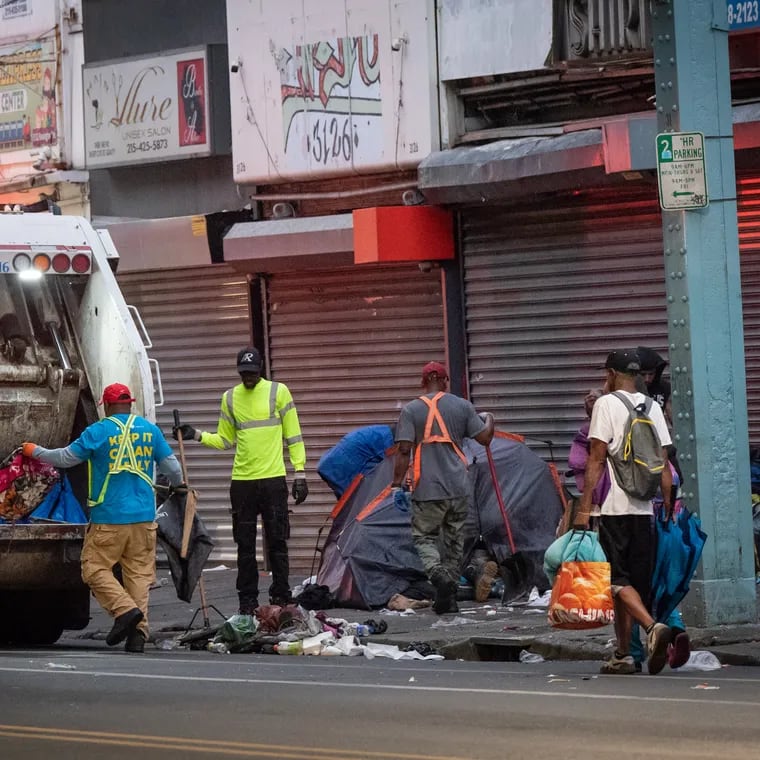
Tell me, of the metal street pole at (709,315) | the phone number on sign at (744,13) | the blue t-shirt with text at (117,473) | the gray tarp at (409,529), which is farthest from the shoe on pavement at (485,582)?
the phone number on sign at (744,13)

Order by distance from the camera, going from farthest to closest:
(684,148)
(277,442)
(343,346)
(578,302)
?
(343,346)
(578,302)
(277,442)
(684,148)

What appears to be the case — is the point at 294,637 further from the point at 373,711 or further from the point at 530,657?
the point at 373,711

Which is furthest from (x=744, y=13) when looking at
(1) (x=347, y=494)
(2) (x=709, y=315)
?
(1) (x=347, y=494)

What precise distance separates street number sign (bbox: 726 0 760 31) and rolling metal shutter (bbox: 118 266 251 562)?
6325 mm

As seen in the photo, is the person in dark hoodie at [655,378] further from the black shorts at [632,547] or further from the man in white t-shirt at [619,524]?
the black shorts at [632,547]

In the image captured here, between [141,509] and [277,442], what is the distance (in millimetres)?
1537

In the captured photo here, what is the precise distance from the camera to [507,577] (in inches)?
502

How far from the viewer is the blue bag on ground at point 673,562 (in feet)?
30.6

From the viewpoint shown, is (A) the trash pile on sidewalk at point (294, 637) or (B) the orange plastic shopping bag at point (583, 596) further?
(A) the trash pile on sidewalk at point (294, 637)

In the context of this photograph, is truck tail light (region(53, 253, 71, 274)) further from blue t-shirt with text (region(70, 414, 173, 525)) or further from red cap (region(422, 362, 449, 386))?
red cap (region(422, 362, 449, 386))

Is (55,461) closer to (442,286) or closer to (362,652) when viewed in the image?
(362,652)

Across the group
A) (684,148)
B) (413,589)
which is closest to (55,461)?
(413,589)

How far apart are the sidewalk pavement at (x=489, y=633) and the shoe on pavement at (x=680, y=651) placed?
2.22ft

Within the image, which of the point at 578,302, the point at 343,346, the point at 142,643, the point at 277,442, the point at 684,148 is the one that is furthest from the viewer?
the point at 343,346
